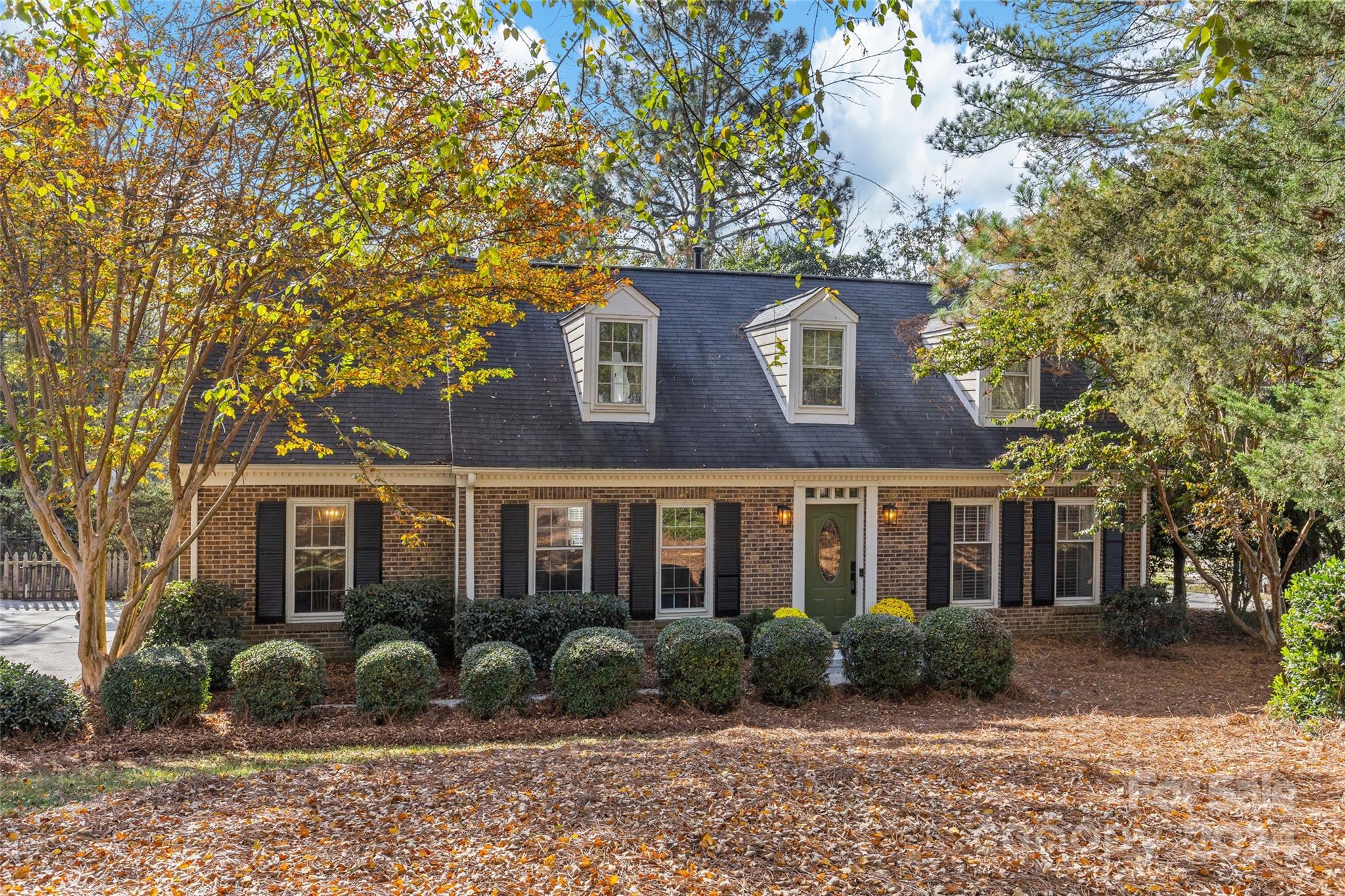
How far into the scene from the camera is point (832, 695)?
1116 centimetres

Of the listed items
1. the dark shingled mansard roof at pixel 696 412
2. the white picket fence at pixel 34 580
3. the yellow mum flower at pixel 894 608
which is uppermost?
the dark shingled mansard roof at pixel 696 412

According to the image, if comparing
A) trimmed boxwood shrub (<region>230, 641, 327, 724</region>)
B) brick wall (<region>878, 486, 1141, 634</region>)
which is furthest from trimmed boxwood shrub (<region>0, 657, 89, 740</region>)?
brick wall (<region>878, 486, 1141, 634</region>)

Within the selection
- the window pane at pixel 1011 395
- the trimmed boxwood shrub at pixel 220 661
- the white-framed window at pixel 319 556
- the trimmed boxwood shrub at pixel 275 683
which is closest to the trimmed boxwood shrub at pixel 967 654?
the window pane at pixel 1011 395

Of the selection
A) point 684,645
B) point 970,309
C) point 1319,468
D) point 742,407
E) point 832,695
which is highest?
point 970,309

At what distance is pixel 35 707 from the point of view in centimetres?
911

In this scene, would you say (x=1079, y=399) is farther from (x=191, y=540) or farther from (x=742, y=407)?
(x=191, y=540)

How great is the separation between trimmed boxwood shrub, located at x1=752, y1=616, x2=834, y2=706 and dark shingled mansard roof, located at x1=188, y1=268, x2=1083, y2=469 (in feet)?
12.4

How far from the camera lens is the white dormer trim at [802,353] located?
50.0 feet

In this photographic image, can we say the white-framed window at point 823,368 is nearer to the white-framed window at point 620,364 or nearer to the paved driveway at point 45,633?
the white-framed window at point 620,364

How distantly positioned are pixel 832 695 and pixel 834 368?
6131 mm

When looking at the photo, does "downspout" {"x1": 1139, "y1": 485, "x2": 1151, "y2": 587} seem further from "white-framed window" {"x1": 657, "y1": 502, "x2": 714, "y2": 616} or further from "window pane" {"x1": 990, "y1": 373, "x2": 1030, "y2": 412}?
"white-framed window" {"x1": 657, "y1": 502, "x2": 714, "y2": 616}

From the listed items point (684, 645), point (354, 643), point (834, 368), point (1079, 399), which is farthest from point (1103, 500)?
point (354, 643)

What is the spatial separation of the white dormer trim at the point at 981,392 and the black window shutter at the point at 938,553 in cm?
185

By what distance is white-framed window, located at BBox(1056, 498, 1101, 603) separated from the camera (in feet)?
52.6
